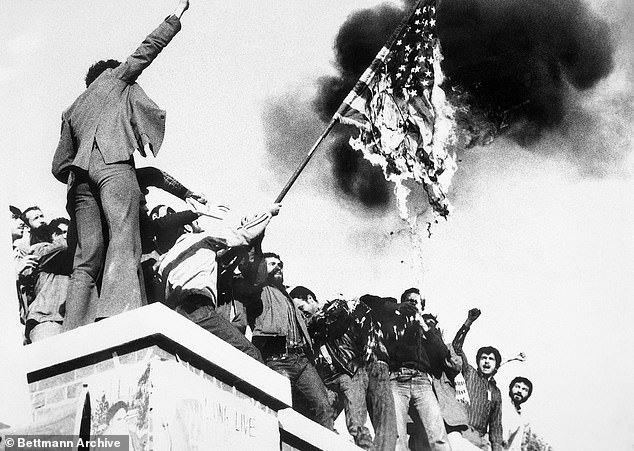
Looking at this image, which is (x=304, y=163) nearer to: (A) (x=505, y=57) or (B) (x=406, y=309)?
(B) (x=406, y=309)

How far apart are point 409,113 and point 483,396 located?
9.67 feet

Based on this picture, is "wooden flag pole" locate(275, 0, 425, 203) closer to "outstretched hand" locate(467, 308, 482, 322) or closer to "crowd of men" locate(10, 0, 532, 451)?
"crowd of men" locate(10, 0, 532, 451)

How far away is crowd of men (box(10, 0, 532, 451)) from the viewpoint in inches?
401

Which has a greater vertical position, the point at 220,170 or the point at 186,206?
the point at 220,170

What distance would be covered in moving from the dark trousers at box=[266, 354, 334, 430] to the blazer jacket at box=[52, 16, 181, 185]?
2.23m

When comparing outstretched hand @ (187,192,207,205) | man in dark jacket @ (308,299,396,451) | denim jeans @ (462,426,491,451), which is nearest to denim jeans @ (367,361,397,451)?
man in dark jacket @ (308,299,396,451)

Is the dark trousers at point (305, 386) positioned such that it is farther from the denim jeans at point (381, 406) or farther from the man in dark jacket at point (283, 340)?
the denim jeans at point (381, 406)

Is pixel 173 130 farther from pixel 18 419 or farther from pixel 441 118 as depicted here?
pixel 18 419

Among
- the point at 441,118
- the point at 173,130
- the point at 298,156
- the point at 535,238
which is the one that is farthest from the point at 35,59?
the point at 535,238

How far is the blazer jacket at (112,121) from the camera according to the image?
10438mm

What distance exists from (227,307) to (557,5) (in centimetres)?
537

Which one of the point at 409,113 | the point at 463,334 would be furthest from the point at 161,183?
the point at 463,334

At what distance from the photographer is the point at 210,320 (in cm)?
1018

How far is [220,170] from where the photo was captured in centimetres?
1325
